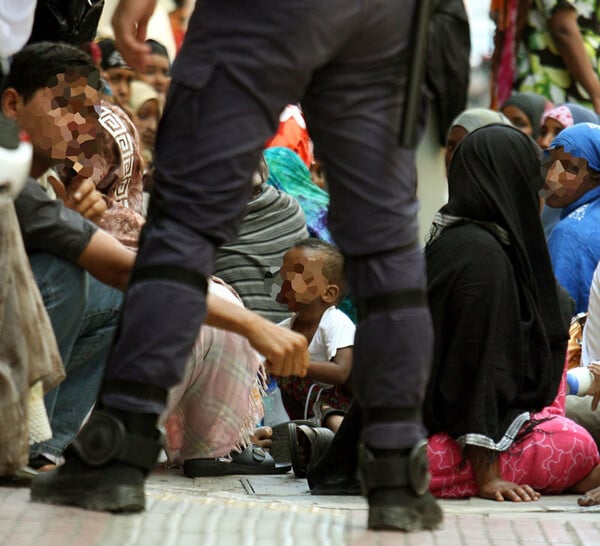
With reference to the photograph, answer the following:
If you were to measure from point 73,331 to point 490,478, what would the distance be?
143 cm

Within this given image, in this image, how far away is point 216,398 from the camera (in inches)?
180

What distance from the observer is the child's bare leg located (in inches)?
178

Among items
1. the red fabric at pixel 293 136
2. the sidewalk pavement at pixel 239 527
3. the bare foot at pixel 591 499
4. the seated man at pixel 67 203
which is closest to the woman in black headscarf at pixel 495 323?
the bare foot at pixel 591 499

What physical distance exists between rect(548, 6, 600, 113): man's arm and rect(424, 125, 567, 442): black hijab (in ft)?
11.5

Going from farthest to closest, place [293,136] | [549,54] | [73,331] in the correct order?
[549,54], [293,136], [73,331]

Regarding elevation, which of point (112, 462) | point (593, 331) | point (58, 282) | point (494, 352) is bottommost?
point (593, 331)

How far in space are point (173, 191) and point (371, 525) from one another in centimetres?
78

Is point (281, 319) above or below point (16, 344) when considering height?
below

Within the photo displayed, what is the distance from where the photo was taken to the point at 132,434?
2857mm

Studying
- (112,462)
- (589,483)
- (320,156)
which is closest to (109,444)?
(112,462)

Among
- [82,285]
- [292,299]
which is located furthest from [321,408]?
[82,285]

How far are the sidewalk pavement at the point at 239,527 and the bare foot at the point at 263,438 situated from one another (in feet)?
5.39

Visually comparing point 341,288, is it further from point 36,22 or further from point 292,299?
point 36,22

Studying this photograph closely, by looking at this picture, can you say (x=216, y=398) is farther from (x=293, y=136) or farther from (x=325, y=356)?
(x=293, y=136)
